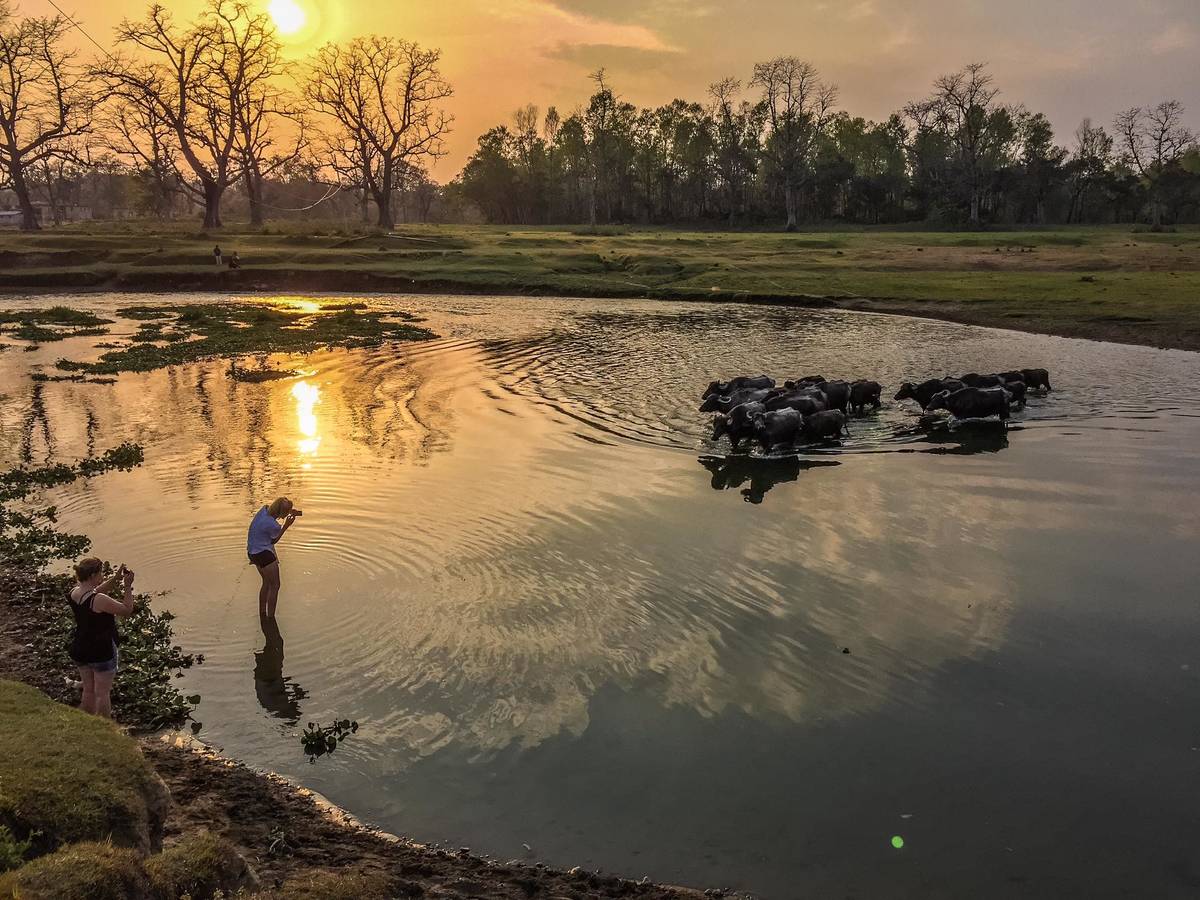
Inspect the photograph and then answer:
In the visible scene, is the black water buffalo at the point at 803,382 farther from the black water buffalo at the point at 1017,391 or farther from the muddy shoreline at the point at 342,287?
the muddy shoreline at the point at 342,287

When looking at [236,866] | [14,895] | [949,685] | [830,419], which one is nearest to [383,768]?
[236,866]

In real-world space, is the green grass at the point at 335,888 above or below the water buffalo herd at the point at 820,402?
below

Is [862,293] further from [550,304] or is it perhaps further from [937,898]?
[937,898]

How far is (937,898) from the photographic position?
6.78 meters

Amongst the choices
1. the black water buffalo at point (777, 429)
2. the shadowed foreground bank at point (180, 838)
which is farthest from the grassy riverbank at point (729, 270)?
the shadowed foreground bank at point (180, 838)

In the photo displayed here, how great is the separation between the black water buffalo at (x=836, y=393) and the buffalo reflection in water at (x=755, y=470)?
329 centimetres

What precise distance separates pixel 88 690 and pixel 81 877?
442 centimetres

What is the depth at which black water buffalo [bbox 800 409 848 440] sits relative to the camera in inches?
795

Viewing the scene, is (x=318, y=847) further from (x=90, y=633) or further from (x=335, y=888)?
(x=90, y=633)

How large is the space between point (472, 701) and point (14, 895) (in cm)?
512

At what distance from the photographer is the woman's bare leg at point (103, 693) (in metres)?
8.75

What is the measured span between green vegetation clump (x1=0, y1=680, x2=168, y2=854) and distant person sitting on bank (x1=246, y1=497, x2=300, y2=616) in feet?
11.7

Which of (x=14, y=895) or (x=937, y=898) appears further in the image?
(x=937, y=898)

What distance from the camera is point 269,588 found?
1118cm
